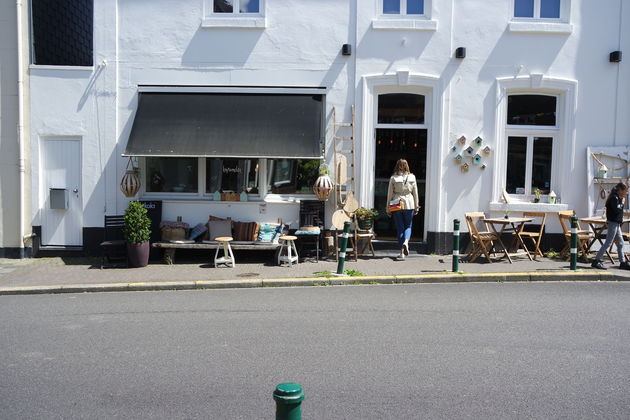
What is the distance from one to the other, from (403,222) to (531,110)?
12.5ft

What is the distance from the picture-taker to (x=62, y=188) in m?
12.2

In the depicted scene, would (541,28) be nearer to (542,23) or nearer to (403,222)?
(542,23)

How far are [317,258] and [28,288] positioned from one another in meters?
5.18

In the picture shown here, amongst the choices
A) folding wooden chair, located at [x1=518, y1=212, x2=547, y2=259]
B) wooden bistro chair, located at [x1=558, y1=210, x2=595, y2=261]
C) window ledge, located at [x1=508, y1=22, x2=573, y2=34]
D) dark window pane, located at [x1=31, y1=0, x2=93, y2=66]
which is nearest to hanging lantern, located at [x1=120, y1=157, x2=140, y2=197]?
dark window pane, located at [x1=31, y1=0, x2=93, y2=66]

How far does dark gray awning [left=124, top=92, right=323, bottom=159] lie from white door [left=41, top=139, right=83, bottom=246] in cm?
172

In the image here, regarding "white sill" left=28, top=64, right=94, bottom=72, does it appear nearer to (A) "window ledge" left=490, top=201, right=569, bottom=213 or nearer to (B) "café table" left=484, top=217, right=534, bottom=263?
(B) "café table" left=484, top=217, right=534, bottom=263

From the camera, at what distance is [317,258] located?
37.9 feet

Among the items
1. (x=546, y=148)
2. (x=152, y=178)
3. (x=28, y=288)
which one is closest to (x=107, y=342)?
(x=28, y=288)

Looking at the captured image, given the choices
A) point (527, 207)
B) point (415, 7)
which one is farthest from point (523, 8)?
point (527, 207)

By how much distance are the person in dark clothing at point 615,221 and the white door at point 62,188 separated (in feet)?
34.0

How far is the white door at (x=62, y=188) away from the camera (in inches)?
481

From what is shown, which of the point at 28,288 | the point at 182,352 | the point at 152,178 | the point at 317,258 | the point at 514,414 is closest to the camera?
the point at 514,414

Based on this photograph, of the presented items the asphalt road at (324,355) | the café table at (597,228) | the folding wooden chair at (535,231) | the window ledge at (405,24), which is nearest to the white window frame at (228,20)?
the window ledge at (405,24)

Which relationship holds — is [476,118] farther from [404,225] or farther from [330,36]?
[330,36]
